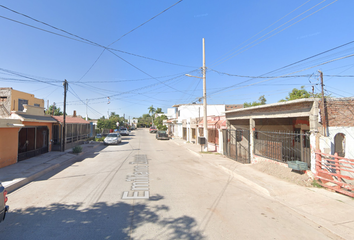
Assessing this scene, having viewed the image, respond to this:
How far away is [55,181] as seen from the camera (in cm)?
849

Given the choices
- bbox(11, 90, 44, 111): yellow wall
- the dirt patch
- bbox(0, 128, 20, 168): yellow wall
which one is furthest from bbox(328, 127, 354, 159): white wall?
bbox(11, 90, 44, 111): yellow wall

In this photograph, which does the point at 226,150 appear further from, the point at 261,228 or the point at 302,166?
the point at 261,228

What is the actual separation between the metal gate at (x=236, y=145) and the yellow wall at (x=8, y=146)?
45.5 ft

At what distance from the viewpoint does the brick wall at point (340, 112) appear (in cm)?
727

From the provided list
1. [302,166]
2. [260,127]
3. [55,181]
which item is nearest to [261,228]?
[302,166]

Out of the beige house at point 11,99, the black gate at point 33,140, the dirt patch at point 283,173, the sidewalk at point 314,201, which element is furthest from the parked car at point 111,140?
the sidewalk at point 314,201

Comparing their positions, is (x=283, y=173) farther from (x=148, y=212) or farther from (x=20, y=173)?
(x=20, y=173)

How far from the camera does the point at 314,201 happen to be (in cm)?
610

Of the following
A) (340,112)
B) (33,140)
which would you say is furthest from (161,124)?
(340,112)

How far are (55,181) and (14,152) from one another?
208 inches

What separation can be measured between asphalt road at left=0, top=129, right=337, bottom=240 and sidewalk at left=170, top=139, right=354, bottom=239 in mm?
285

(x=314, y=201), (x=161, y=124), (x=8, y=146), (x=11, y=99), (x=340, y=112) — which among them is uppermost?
(x=11, y=99)

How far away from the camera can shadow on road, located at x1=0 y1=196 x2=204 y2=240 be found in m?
4.09

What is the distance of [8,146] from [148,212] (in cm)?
1057
